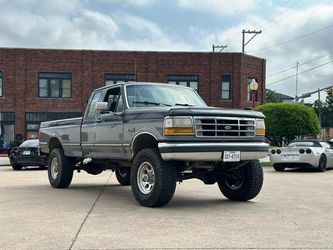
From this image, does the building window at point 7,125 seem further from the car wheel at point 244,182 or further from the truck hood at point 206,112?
the truck hood at point 206,112

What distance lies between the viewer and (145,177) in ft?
28.9

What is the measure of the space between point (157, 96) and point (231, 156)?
2.16 metres

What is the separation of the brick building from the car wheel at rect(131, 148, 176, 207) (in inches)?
1263

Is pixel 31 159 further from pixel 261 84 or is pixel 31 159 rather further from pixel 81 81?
pixel 261 84

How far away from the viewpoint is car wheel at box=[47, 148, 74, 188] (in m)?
11.8

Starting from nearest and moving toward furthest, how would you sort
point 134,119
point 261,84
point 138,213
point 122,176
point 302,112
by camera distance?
point 138,213
point 134,119
point 122,176
point 302,112
point 261,84

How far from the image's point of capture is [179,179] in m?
8.97

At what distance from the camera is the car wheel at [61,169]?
11.8 m

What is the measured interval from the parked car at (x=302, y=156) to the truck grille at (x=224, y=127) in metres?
9.73

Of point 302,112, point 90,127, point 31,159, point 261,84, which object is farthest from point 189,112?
point 261,84

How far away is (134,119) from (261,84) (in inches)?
1422

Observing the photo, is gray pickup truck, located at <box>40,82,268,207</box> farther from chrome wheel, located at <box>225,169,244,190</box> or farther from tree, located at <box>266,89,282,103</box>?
tree, located at <box>266,89,282,103</box>

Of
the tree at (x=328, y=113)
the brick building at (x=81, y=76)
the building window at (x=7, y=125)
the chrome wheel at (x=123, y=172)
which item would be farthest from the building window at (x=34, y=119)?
the tree at (x=328, y=113)

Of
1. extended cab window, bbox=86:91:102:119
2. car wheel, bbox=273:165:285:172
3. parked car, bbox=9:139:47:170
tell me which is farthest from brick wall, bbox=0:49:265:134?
extended cab window, bbox=86:91:102:119
